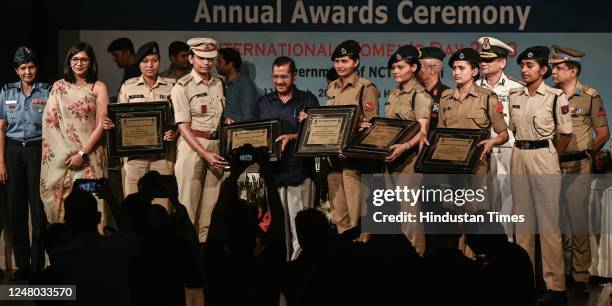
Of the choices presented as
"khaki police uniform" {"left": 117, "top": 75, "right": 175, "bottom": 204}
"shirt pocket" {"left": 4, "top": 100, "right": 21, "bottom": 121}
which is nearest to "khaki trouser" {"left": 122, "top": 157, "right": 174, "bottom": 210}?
"khaki police uniform" {"left": 117, "top": 75, "right": 175, "bottom": 204}

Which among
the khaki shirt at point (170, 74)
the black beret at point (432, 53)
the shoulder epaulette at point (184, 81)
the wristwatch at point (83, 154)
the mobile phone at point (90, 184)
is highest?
the black beret at point (432, 53)

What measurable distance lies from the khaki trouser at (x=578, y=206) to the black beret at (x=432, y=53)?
160 centimetres

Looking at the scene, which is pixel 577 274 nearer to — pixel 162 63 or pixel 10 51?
pixel 162 63

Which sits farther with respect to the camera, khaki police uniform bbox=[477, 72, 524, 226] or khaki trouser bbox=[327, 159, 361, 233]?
khaki police uniform bbox=[477, 72, 524, 226]

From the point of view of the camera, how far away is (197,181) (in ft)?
28.8

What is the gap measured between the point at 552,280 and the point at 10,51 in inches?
212

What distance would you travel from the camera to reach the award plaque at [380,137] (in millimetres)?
8406

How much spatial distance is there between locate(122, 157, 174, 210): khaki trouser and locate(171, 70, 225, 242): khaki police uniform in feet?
0.29

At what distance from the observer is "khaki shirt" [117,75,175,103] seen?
29.7ft

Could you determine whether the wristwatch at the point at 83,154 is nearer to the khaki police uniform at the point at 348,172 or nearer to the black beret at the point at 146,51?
the black beret at the point at 146,51

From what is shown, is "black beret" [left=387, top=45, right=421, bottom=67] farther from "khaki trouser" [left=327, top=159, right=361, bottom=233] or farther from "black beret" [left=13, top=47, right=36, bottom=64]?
"black beret" [left=13, top=47, right=36, bottom=64]

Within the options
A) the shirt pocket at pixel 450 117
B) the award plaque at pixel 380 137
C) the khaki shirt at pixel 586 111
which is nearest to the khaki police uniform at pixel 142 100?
the award plaque at pixel 380 137

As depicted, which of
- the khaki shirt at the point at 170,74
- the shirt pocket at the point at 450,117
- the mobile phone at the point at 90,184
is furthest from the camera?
the khaki shirt at the point at 170,74

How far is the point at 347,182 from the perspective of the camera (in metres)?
8.69
